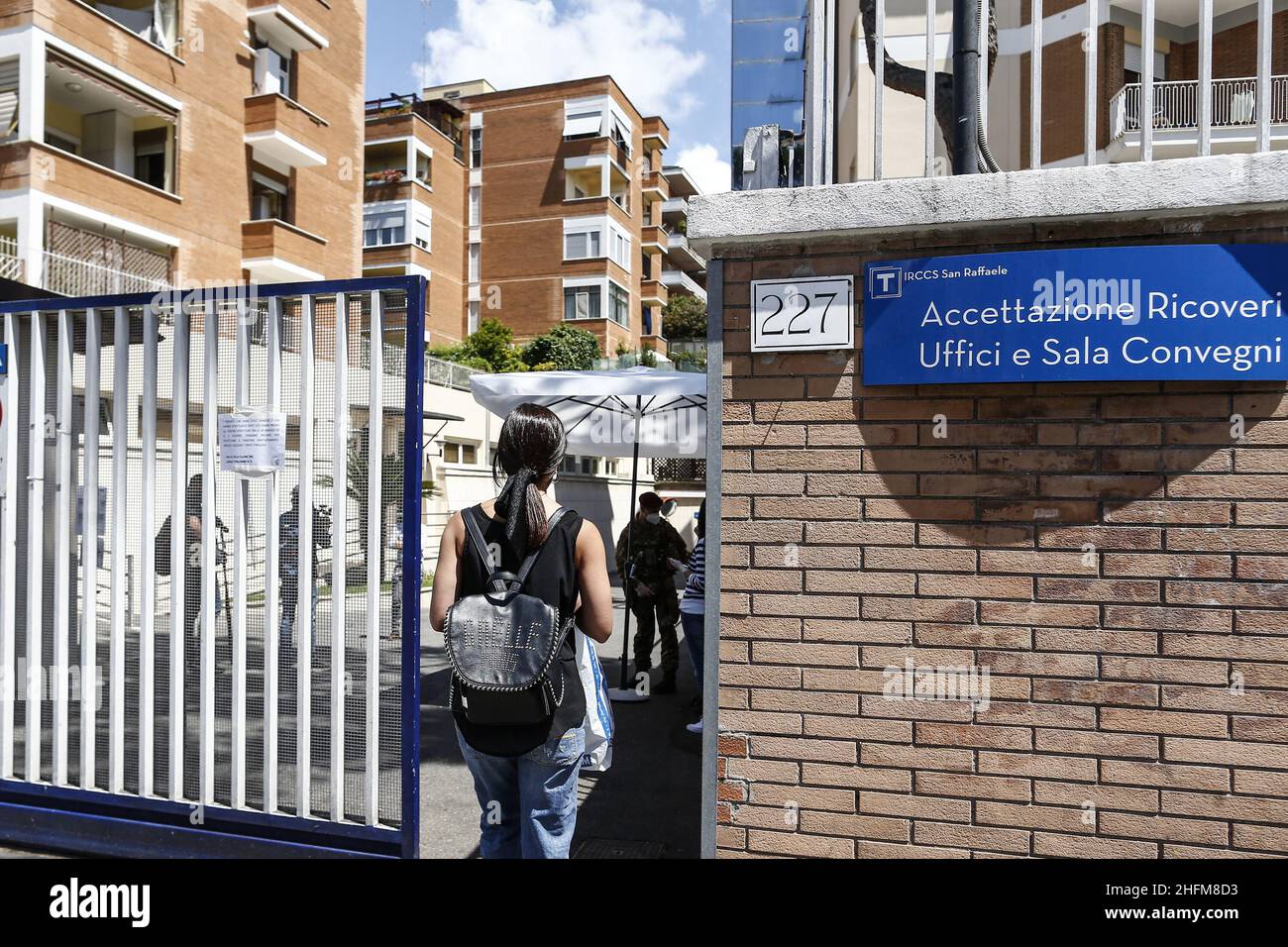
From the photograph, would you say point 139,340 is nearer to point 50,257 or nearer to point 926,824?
point 926,824

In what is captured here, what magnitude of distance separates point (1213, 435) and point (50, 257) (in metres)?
20.2

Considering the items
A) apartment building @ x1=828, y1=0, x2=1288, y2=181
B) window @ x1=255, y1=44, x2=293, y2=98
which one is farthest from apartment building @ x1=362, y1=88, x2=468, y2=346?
apartment building @ x1=828, y1=0, x2=1288, y2=181

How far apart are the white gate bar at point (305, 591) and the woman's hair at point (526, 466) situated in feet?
3.16

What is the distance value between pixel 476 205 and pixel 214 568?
45.8 m

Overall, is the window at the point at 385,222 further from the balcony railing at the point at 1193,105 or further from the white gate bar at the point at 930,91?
the white gate bar at the point at 930,91

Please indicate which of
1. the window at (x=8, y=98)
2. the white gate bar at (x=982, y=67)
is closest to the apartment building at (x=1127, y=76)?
the white gate bar at (x=982, y=67)

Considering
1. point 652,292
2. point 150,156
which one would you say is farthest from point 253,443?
point 652,292

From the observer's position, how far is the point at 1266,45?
2914 mm

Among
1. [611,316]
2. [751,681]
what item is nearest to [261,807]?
[751,681]

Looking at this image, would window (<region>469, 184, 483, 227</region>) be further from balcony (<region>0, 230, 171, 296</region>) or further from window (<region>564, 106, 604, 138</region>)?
balcony (<region>0, 230, 171, 296</region>)

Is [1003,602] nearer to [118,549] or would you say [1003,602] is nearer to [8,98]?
[118,549]

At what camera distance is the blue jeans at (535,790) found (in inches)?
111

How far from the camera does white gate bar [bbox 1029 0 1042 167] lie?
3070mm

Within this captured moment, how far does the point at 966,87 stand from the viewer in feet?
10.4
